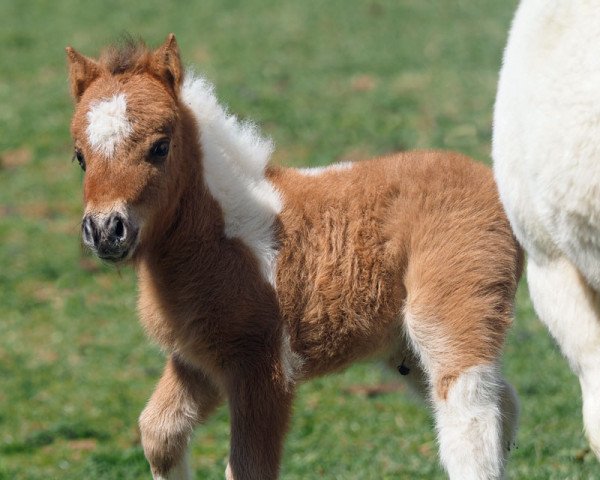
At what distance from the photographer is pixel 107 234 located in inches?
158

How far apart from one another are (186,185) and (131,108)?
0.50 meters

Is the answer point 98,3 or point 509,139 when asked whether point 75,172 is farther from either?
point 509,139

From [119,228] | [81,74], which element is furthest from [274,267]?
[81,74]

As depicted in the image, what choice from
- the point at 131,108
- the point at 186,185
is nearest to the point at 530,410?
the point at 186,185

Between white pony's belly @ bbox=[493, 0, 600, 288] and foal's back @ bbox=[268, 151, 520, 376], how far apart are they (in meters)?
0.78

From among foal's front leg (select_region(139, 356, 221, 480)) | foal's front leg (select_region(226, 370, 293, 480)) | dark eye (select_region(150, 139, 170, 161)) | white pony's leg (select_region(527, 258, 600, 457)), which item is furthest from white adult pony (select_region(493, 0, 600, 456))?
foal's front leg (select_region(139, 356, 221, 480))

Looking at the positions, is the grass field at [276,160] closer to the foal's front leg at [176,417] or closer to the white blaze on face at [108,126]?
the foal's front leg at [176,417]

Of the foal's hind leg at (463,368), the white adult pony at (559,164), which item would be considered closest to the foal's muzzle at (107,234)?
the foal's hind leg at (463,368)

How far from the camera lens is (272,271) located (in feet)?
15.1

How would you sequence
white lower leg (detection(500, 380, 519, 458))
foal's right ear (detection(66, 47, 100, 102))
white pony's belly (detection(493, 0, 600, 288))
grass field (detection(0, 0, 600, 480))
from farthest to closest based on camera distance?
grass field (detection(0, 0, 600, 480))
white lower leg (detection(500, 380, 519, 458))
foal's right ear (detection(66, 47, 100, 102))
white pony's belly (detection(493, 0, 600, 288))

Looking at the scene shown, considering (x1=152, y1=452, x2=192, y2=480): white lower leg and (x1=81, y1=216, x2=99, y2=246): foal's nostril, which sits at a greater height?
(x1=81, y1=216, x2=99, y2=246): foal's nostril

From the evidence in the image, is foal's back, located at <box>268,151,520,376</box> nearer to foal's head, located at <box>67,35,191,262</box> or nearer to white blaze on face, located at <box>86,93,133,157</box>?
foal's head, located at <box>67,35,191,262</box>

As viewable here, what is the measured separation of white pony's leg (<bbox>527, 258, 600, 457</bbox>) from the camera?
145 inches

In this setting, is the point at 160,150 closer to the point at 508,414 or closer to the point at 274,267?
the point at 274,267
